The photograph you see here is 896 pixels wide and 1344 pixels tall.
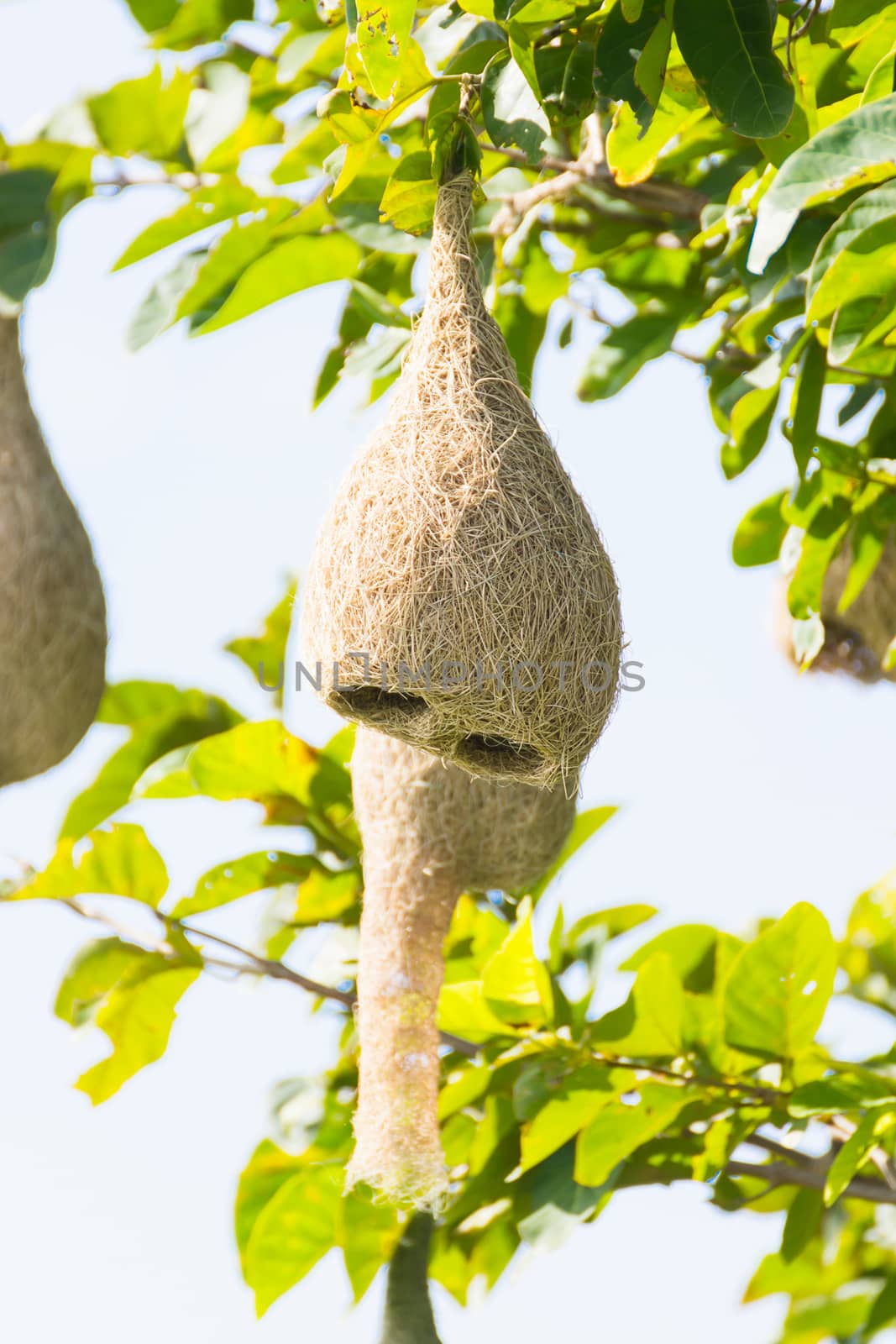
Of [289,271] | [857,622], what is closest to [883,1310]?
[857,622]

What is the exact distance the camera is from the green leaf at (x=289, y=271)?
141 cm

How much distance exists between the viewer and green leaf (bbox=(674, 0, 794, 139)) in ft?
3.34

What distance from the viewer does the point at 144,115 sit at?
1.47 meters

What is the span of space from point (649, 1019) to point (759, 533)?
1.87 ft

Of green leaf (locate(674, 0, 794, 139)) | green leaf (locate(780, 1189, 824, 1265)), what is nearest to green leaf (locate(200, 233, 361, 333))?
green leaf (locate(674, 0, 794, 139))

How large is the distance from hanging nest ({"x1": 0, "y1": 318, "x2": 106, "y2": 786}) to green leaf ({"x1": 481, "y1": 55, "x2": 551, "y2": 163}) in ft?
2.74

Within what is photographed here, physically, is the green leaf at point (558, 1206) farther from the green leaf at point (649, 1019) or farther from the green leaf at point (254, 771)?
the green leaf at point (254, 771)

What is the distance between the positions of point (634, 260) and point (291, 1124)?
1.15 meters

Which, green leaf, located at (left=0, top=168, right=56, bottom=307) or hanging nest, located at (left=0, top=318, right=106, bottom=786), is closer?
green leaf, located at (left=0, top=168, right=56, bottom=307)

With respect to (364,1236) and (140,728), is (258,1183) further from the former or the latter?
(140,728)

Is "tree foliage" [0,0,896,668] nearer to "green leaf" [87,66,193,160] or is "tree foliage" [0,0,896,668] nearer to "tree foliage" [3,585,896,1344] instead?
"green leaf" [87,66,193,160]

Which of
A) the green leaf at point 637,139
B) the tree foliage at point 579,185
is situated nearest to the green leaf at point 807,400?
the tree foliage at point 579,185

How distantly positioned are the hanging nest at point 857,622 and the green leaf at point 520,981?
505mm

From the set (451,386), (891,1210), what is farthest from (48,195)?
(891,1210)
